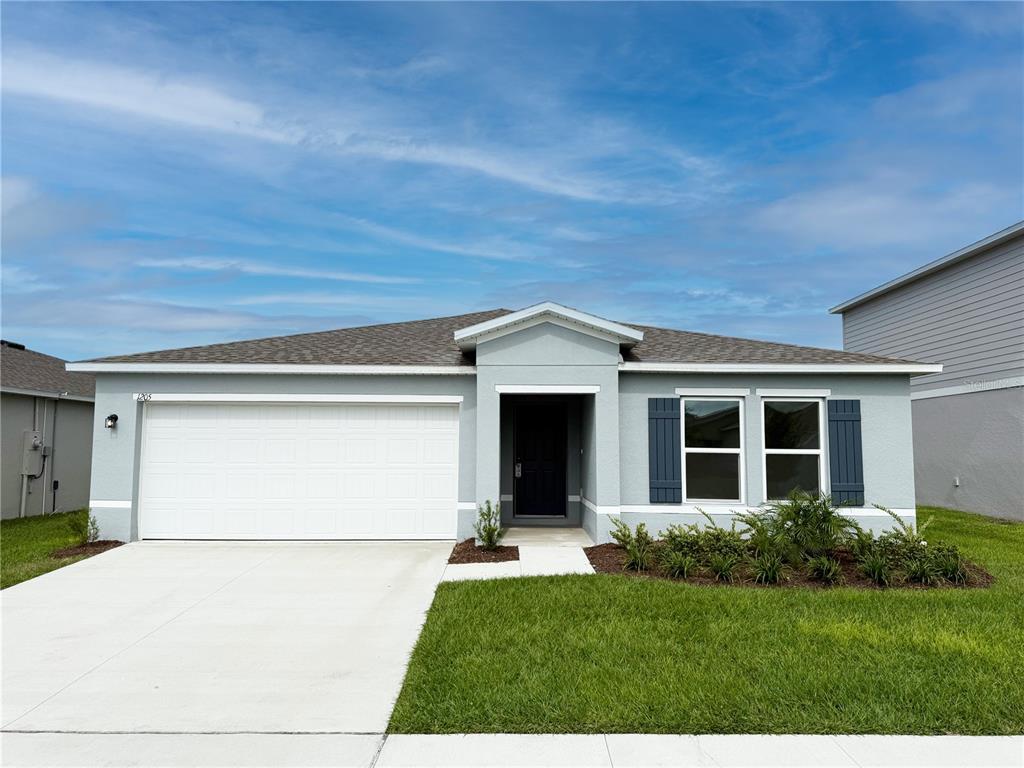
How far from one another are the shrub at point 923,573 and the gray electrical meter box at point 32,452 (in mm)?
17301

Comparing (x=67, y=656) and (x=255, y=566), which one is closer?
(x=67, y=656)

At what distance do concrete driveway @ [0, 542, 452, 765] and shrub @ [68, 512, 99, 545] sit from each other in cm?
128

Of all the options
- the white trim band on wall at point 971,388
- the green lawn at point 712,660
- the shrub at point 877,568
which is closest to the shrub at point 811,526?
the shrub at point 877,568

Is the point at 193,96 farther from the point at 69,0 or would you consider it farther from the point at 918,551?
the point at 918,551

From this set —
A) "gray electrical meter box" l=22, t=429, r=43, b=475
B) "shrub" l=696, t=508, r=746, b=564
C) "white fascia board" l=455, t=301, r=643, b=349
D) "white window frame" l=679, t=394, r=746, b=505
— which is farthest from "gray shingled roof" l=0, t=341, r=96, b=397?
"shrub" l=696, t=508, r=746, b=564

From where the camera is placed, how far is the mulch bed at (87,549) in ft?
32.9

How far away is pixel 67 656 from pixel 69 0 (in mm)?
9839

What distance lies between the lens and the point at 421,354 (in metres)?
11.8

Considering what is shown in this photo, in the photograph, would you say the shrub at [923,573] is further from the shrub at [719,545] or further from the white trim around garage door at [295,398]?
the white trim around garage door at [295,398]

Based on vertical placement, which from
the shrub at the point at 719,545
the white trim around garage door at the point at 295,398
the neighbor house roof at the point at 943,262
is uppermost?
the neighbor house roof at the point at 943,262

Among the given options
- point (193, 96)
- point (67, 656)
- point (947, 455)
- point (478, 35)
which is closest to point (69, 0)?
point (193, 96)

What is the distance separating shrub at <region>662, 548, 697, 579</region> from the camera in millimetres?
8406

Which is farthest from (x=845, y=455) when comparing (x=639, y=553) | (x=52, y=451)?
(x=52, y=451)

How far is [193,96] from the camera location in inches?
471
